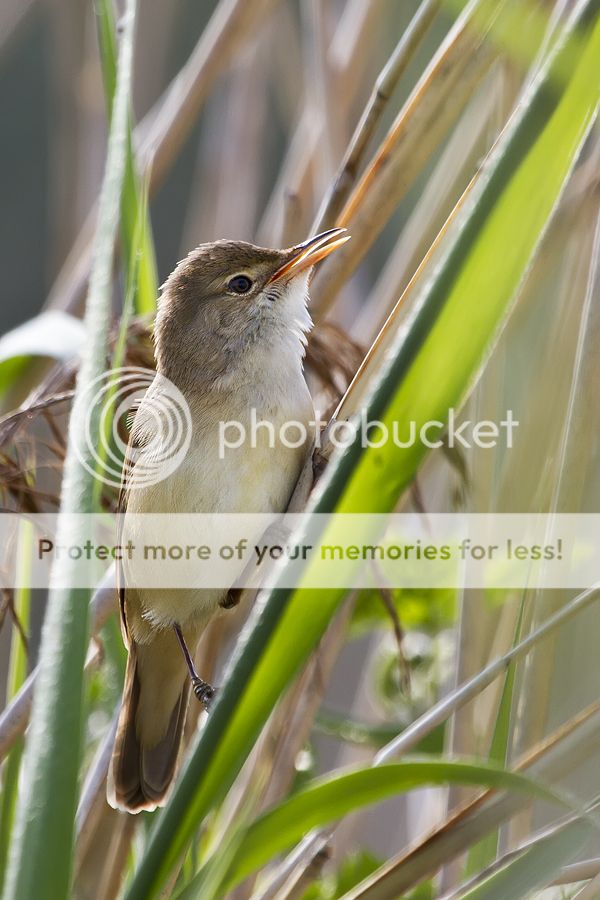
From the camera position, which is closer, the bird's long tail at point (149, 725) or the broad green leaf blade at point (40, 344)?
the broad green leaf blade at point (40, 344)

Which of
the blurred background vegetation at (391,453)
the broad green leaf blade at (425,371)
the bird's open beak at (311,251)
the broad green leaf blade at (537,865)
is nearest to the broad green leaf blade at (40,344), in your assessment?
the blurred background vegetation at (391,453)

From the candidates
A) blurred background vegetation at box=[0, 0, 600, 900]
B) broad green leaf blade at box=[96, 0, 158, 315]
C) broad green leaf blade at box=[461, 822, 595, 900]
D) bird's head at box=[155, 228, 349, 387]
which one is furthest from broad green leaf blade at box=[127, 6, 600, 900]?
bird's head at box=[155, 228, 349, 387]

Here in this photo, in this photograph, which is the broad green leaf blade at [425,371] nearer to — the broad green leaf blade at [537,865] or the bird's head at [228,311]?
the broad green leaf blade at [537,865]

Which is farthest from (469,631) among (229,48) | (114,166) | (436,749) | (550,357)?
(229,48)

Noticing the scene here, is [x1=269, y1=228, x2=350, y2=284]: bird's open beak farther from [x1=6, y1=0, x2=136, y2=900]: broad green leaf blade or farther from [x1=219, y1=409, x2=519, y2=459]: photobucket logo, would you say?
[x1=6, y1=0, x2=136, y2=900]: broad green leaf blade

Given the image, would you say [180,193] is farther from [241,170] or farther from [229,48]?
[229,48]

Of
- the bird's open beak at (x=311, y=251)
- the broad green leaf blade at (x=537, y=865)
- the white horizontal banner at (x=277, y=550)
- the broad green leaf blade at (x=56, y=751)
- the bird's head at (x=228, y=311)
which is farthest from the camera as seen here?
the bird's head at (x=228, y=311)
